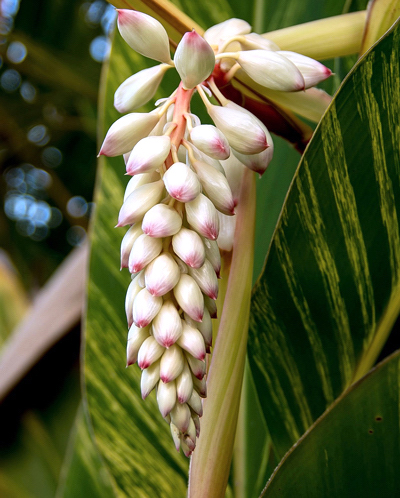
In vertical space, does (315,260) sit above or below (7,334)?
above

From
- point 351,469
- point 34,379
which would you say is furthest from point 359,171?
point 34,379

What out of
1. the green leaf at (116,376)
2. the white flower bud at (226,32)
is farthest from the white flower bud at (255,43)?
the green leaf at (116,376)

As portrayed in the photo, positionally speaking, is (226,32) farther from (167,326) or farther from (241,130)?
(167,326)

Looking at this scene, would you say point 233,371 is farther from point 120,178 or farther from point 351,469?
point 120,178

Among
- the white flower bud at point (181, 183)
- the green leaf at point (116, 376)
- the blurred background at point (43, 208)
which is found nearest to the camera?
the white flower bud at point (181, 183)

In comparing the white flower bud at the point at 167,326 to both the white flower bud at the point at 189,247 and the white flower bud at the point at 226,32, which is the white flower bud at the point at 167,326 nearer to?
the white flower bud at the point at 189,247
